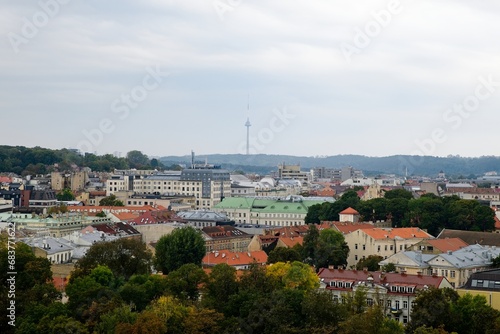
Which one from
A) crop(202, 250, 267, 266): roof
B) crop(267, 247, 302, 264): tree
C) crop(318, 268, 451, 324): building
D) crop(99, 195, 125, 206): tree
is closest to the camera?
crop(318, 268, 451, 324): building

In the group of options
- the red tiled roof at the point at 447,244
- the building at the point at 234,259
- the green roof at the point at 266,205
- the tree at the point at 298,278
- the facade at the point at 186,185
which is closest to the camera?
the tree at the point at 298,278

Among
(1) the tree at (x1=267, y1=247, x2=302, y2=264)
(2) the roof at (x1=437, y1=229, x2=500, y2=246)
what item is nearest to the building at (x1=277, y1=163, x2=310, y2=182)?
(2) the roof at (x1=437, y1=229, x2=500, y2=246)

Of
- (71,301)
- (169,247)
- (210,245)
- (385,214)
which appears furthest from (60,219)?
(71,301)

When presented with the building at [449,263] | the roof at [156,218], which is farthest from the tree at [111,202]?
the building at [449,263]

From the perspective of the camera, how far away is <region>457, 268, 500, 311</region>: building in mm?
40625

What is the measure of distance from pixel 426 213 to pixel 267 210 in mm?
25100

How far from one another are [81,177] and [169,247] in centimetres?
7524

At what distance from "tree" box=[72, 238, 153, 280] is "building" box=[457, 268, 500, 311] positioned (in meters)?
15.9

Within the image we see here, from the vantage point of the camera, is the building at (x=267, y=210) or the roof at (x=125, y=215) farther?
the building at (x=267, y=210)

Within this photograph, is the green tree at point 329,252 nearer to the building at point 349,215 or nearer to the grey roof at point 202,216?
the building at point 349,215

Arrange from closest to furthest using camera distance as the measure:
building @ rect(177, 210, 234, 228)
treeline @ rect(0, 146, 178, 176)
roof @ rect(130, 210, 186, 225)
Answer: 1. roof @ rect(130, 210, 186, 225)
2. building @ rect(177, 210, 234, 228)
3. treeline @ rect(0, 146, 178, 176)

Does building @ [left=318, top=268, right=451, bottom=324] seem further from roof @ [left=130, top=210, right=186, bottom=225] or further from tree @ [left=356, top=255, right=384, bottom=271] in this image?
roof @ [left=130, top=210, right=186, bottom=225]

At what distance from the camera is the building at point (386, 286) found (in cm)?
4053

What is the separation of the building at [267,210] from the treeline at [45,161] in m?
51.0
